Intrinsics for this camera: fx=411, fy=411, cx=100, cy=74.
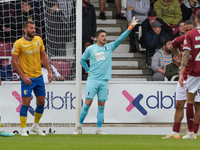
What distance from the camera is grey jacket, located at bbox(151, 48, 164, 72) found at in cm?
1066

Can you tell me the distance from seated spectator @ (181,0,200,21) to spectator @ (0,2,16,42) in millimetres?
5383

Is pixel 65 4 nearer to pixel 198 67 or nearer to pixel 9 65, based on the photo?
pixel 9 65

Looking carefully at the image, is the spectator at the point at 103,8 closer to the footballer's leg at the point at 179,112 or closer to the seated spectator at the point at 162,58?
the seated spectator at the point at 162,58

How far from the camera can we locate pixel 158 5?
12562 mm

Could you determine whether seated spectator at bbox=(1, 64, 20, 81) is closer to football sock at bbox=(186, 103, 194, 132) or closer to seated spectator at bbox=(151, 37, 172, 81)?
seated spectator at bbox=(151, 37, 172, 81)

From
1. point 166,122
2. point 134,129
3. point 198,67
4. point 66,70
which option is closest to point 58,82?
point 66,70

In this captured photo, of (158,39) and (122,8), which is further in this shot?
(122,8)

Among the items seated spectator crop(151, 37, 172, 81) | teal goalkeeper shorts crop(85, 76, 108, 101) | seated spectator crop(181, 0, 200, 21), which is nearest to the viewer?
teal goalkeeper shorts crop(85, 76, 108, 101)

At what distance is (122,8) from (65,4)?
3823 millimetres

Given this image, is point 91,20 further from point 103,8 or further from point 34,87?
point 34,87

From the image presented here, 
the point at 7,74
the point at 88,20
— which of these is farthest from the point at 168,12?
the point at 7,74

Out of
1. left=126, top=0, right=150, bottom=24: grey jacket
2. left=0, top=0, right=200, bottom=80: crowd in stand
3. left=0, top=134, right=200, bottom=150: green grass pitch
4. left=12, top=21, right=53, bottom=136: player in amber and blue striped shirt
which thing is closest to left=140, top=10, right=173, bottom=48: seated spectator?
left=0, top=0, right=200, bottom=80: crowd in stand

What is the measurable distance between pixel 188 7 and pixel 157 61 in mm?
3289

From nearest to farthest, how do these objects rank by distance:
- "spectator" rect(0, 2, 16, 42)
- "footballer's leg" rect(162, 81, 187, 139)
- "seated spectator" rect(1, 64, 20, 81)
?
"footballer's leg" rect(162, 81, 187, 139)
"seated spectator" rect(1, 64, 20, 81)
"spectator" rect(0, 2, 16, 42)
